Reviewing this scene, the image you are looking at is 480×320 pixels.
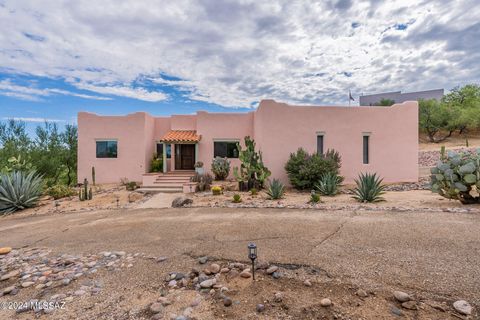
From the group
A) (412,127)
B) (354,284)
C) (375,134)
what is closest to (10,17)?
(354,284)

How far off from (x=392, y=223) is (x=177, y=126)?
14.3 metres

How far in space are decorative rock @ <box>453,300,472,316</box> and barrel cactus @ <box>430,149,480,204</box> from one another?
18.0 ft

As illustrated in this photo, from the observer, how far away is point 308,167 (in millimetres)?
11047

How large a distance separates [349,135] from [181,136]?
1016 centimetres

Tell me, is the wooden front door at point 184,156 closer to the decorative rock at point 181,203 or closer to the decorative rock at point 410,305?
the decorative rock at point 181,203

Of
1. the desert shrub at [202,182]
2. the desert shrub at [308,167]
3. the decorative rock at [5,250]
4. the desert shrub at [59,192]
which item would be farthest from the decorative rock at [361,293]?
the desert shrub at [59,192]

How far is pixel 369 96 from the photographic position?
4372cm

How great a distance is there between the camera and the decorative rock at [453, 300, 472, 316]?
2237 millimetres

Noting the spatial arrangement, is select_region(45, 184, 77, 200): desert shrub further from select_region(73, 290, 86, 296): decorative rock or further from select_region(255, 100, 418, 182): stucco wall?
select_region(73, 290, 86, 296): decorative rock

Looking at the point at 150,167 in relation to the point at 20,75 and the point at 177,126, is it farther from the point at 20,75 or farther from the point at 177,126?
the point at 20,75

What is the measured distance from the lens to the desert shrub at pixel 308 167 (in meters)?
11.0

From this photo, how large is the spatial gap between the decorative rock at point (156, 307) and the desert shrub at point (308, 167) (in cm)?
927

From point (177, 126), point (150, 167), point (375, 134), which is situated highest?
point (177, 126)

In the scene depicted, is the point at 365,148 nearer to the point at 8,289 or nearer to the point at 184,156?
the point at 184,156
